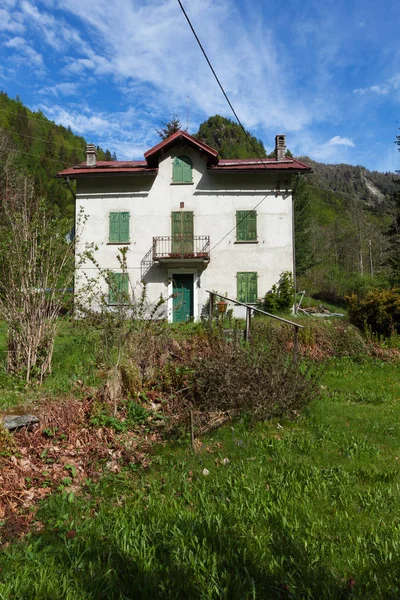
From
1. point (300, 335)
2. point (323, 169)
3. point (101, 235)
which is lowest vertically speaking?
point (300, 335)

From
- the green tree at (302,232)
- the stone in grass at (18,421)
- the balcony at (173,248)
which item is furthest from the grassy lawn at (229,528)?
the green tree at (302,232)

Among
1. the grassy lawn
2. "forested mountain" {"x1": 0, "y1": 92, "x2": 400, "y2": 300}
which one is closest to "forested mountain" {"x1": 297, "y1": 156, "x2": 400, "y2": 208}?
"forested mountain" {"x1": 0, "y1": 92, "x2": 400, "y2": 300}

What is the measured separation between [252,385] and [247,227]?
12591 millimetres

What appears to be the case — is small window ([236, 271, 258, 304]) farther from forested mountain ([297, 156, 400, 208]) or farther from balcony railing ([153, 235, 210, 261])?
forested mountain ([297, 156, 400, 208])

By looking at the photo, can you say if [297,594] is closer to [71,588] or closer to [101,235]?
[71,588]

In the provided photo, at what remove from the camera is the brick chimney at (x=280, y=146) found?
58.2 ft

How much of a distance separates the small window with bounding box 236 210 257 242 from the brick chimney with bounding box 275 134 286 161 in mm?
3330

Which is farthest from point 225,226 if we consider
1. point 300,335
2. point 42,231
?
point 42,231

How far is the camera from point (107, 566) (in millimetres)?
2299

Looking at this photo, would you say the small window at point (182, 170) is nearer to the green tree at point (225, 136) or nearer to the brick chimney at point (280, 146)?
the brick chimney at point (280, 146)

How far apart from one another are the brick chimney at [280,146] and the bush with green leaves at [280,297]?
5761 mm

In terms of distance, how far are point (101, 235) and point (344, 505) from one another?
15.9 m

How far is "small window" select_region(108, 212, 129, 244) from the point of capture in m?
17.0

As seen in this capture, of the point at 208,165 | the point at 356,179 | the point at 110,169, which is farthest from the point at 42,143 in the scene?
the point at 356,179
